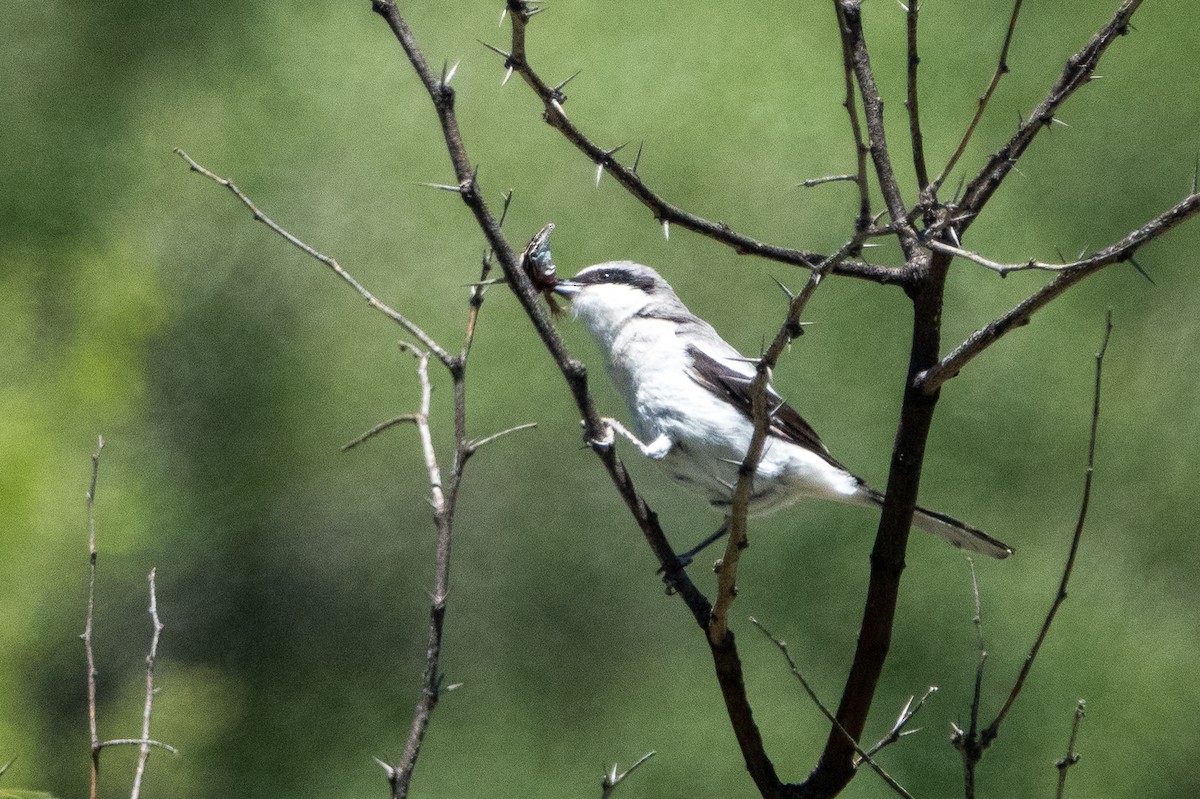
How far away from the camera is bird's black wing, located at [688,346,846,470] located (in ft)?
5.57

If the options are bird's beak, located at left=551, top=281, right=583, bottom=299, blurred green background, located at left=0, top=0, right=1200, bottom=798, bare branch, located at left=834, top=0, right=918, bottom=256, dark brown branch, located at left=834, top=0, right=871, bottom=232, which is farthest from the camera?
blurred green background, located at left=0, top=0, right=1200, bottom=798

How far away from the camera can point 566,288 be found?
1.79 m

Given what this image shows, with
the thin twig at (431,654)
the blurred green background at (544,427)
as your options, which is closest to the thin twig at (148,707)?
the thin twig at (431,654)

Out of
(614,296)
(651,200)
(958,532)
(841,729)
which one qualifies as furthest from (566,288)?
(841,729)

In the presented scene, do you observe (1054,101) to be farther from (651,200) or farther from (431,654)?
(431,654)

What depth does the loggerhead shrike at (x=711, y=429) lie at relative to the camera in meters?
1.67

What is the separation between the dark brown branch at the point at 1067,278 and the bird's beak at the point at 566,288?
66 centimetres

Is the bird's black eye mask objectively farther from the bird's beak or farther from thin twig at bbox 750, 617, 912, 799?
thin twig at bbox 750, 617, 912, 799

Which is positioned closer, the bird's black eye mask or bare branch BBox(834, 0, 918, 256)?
bare branch BBox(834, 0, 918, 256)

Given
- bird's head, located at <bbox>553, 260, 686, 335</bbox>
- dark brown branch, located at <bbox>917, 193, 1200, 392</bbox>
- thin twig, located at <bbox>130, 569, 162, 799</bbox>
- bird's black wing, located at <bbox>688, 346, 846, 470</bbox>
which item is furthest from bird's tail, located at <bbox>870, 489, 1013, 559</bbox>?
thin twig, located at <bbox>130, 569, 162, 799</bbox>

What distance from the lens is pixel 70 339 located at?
2.65m

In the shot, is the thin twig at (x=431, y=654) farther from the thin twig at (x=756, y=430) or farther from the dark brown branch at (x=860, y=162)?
the dark brown branch at (x=860, y=162)

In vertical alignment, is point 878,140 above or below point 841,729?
above

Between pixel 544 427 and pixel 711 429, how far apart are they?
868mm
